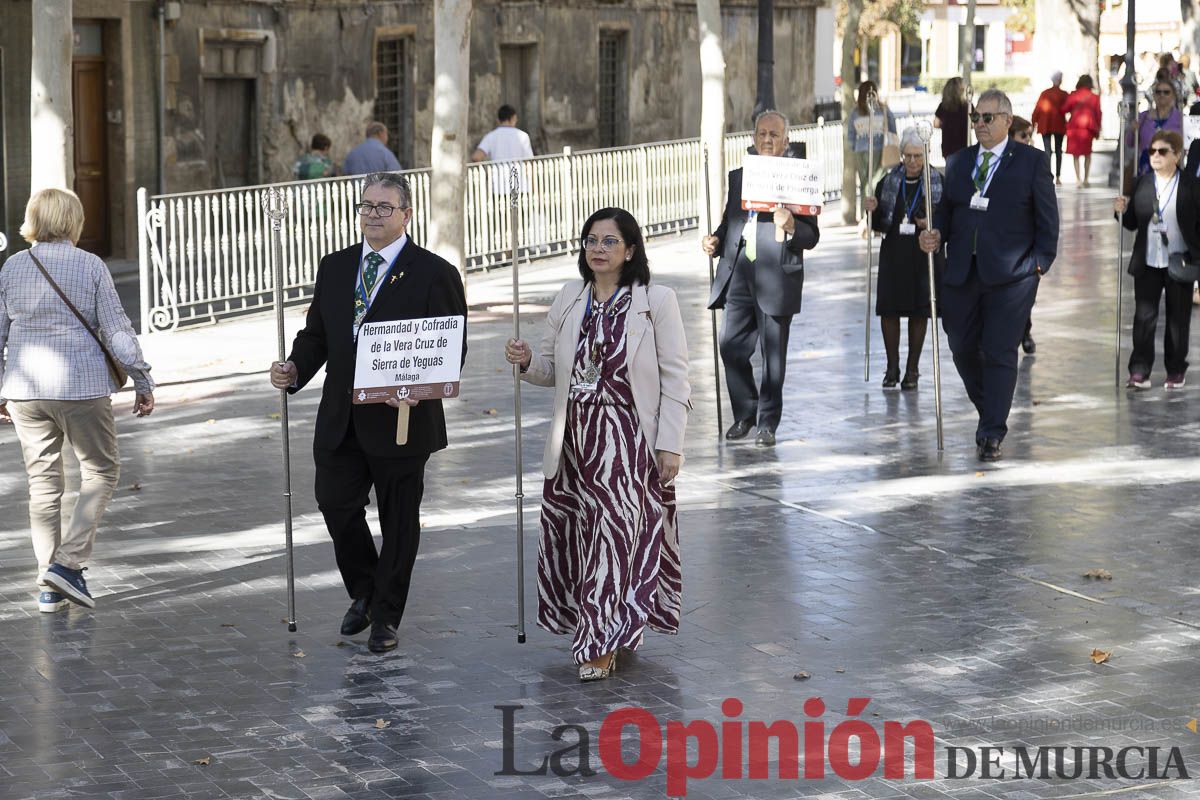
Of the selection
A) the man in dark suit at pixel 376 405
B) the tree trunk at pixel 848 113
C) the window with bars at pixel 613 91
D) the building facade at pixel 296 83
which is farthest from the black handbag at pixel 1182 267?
the window with bars at pixel 613 91

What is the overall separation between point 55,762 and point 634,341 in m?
2.58

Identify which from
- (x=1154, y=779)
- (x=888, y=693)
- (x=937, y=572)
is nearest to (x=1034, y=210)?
(x=937, y=572)

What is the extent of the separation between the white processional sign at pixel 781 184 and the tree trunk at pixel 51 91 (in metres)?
5.43

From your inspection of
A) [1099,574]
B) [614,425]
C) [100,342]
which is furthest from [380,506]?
[1099,574]

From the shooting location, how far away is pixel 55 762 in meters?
6.40

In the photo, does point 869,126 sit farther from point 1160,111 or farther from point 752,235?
point 752,235

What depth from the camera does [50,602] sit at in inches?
326

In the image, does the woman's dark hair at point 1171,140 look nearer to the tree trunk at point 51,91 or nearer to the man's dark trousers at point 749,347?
the man's dark trousers at point 749,347

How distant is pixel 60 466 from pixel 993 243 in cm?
553

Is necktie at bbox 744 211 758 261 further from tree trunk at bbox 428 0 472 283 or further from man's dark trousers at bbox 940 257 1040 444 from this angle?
tree trunk at bbox 428 0 472 283

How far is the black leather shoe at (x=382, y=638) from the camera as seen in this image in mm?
7676

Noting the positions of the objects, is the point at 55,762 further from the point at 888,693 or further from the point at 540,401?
the point at 540,401

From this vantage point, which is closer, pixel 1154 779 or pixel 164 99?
pixel 1154 779

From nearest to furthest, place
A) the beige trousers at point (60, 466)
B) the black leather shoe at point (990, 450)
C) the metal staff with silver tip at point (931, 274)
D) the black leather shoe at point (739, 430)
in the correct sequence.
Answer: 1. the beige trousers at point (60, 466)
2. the black leather shoe at point (990, 450)
3. the metal staff with silver tip at point (931, 274)
4. the black leather shoe at point (739, 430)
